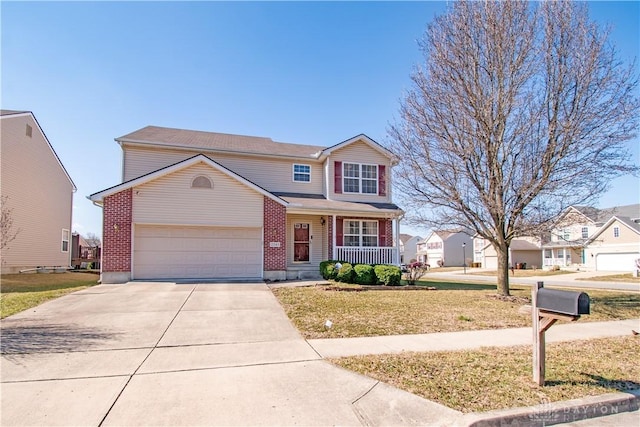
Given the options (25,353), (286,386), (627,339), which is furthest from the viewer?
(627,339)

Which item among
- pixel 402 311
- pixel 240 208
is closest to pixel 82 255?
pixel 240 208

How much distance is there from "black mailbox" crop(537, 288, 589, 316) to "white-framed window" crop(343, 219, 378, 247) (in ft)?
43.3

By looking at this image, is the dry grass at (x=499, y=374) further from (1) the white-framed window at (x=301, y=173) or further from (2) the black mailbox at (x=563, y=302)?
(1) the white-framed window at (x=301, y=173)

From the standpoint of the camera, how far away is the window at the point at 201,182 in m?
14.5

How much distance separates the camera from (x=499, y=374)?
478 centimetres

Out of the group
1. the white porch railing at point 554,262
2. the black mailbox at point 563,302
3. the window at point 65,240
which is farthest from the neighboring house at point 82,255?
the white porch railing at point 554,262

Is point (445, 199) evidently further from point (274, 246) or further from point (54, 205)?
point (54, 205)

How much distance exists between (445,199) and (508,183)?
1887mm

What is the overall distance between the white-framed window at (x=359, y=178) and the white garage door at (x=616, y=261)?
95.5 ft

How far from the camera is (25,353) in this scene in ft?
17.4

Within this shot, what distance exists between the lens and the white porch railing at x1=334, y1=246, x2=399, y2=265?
1644 centimetres

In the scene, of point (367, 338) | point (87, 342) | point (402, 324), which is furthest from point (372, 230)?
point (87, 342)

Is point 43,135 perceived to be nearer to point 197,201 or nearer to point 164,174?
point 164,174

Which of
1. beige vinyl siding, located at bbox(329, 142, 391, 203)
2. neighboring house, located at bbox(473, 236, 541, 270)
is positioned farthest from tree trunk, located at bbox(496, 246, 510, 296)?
neighboring house, located at bbox(473, 236, 541, 270)
